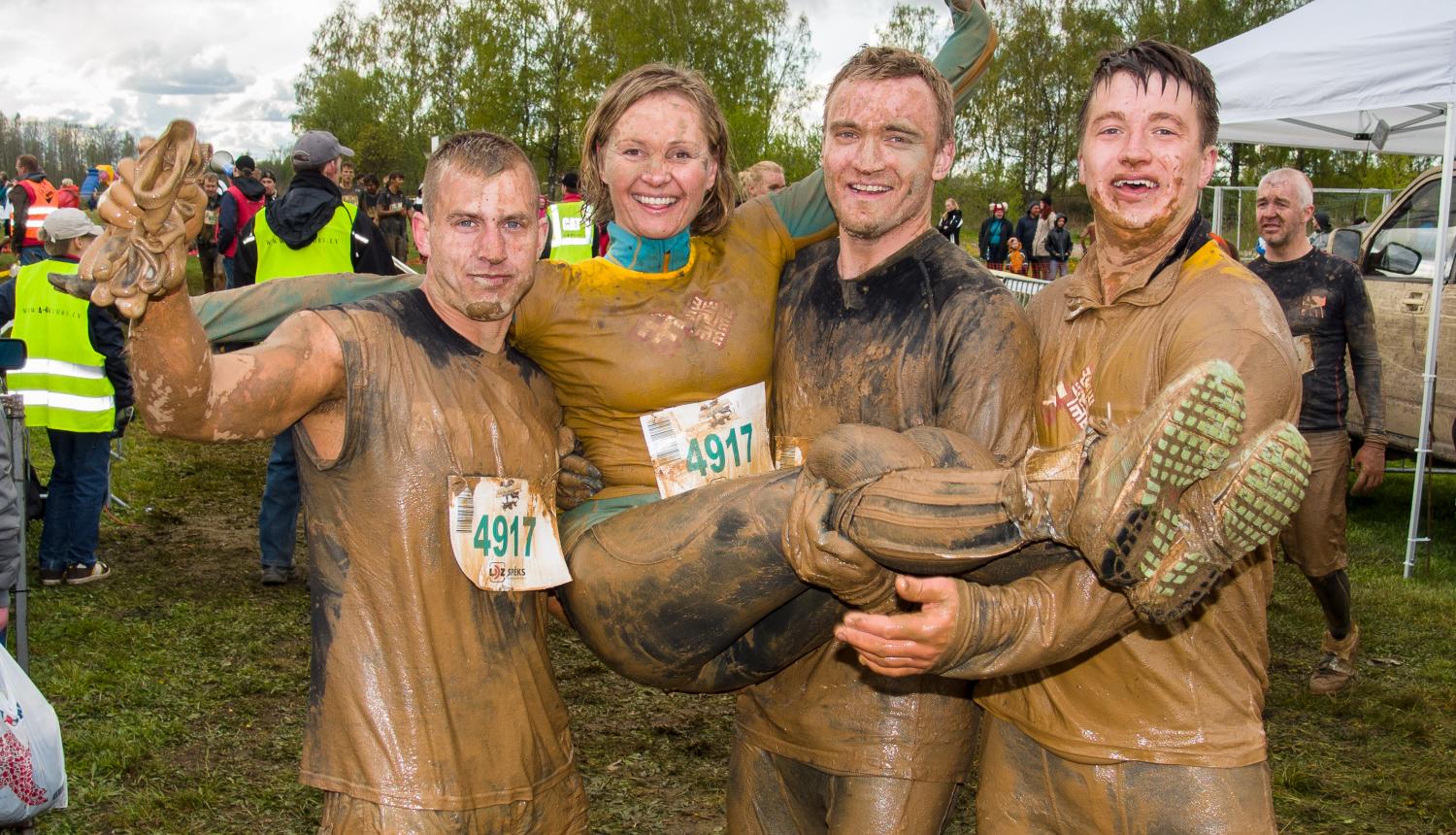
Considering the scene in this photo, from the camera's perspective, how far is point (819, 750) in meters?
2.73

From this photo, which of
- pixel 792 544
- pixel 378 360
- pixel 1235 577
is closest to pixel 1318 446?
pixel 1235 577

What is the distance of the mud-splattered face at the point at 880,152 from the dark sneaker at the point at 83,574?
5.62 metres

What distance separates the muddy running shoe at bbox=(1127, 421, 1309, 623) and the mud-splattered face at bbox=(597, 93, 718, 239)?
1376 mm

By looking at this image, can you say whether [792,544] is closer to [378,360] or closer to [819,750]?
[819,750]

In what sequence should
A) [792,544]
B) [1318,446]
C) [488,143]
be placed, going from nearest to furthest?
[792,544] < [488,143] < [1318,446]

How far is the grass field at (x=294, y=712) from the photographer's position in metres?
4.36

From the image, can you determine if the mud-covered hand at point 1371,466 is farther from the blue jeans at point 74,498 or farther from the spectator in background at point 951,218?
the spectator in background at point 951,218

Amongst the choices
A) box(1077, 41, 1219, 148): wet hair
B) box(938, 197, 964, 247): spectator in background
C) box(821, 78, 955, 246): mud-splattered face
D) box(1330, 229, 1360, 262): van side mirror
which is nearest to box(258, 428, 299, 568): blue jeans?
box(821, 78, 955, 246): mud-splattered face

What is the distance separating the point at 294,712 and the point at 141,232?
363cm

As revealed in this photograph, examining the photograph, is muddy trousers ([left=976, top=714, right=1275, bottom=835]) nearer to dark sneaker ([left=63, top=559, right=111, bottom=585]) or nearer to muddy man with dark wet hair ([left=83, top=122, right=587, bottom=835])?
muddy man with dark wet hair ([left=83, top=122, right=587, bottom=835])

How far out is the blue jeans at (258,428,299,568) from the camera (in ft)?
21.4

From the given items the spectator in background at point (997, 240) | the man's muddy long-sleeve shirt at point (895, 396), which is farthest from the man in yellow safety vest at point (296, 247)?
the spectator in background at point (997, 240)

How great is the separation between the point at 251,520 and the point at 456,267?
20.5 ft

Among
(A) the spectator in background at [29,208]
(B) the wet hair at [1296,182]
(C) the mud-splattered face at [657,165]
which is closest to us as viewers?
(C) the mud-splattered face at [657,165]
